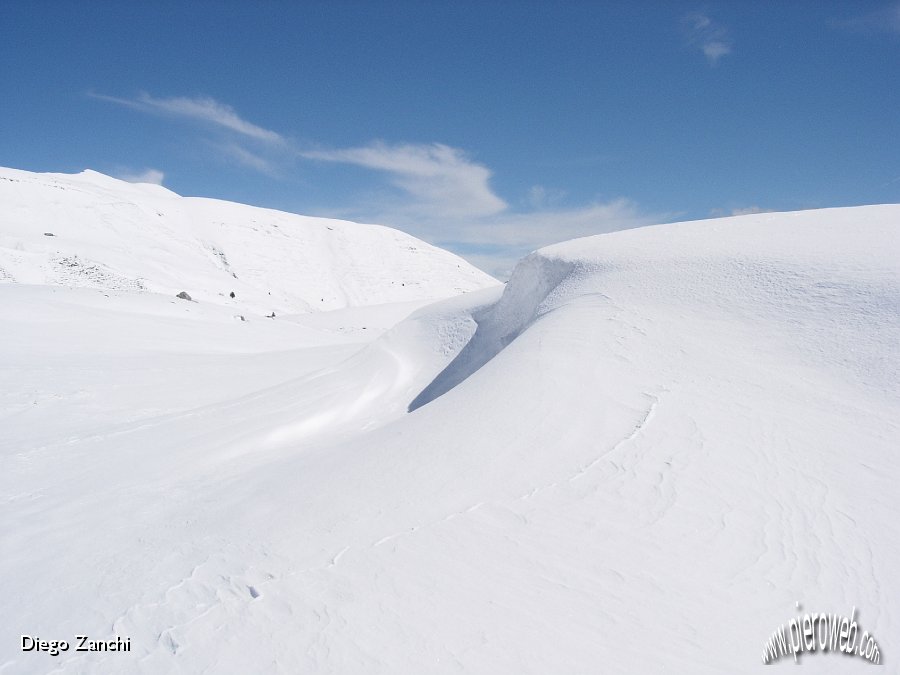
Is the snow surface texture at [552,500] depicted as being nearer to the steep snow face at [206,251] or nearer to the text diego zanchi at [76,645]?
the text diego zanchi at [76,645]

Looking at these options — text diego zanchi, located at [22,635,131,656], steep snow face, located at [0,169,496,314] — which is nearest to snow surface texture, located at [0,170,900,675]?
text diego zanchi, located at [22,635,131,656]

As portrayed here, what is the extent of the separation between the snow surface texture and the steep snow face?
17814mm

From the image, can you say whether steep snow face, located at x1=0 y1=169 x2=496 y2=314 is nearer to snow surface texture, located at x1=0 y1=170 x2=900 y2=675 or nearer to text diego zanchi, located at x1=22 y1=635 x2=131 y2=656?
snow surface texture, located at x1=0 y1=170 x2=900 y2=675

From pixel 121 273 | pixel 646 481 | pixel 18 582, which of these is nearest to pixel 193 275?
pixel 121 273

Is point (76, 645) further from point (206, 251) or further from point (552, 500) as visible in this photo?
Answer: point (206, 251)

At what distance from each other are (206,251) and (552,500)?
38.7 meters

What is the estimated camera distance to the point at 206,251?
120ft

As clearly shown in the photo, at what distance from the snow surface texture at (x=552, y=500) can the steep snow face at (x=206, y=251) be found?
1781 centimetres

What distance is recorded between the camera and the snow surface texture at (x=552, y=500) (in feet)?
7.30

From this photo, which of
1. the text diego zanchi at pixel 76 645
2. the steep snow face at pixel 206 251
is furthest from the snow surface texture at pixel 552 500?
the steep snow face at pixel 206 251

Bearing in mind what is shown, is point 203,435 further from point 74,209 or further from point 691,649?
point 74,209

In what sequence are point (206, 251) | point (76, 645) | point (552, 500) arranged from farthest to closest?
point (206, 251) → point (552, 500) → point (76, 645)

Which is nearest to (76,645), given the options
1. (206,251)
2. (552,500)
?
(552,500)

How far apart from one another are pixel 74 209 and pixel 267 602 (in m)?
39.0
